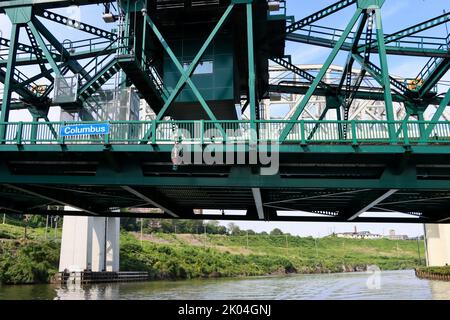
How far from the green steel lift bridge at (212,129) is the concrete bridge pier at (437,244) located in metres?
37.5

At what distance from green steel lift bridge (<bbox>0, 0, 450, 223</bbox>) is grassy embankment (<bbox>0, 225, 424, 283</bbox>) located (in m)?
25.5

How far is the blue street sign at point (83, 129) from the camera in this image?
20.8 metres

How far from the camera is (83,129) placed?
68.9 ft

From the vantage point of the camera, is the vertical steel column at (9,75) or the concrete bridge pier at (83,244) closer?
the vertical steel column at (9,75)

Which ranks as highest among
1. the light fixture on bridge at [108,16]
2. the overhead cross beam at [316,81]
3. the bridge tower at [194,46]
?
the light fixture on bridge at [108,16]

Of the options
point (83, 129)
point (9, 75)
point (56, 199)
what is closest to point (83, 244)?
point (56, 199)

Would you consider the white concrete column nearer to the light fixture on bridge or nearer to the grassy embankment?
the grassy embankment

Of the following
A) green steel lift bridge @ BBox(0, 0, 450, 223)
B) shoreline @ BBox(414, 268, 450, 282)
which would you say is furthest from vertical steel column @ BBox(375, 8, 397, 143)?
shoreline @ BBox(414, 268, 450, 282)

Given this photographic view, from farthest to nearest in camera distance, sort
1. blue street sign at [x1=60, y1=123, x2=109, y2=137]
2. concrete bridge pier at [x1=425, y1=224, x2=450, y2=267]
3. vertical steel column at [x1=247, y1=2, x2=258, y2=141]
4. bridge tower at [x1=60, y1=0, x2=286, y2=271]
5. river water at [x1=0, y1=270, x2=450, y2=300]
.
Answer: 1. concrete bridge pier at [x1=425, y1=224, x2=450, y2=267]
2. river water at [x1=0, y1=270, x2=450, y2=300]
3. bridge tower at [x1=60, y1=0, x2=286, y2=271]
4. vertical steel column at [x1=247, y1=2, x2=258, y2=141]
5. blue street sign at [x1=60, y1=123, x2=109, y2=137]

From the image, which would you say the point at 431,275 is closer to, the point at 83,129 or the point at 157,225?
the point at 83,129

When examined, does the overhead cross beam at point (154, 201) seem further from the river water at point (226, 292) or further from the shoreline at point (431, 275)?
the shoreline at point (431, 275)

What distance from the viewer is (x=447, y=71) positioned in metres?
32.5

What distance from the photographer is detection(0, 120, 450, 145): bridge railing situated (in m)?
19.7

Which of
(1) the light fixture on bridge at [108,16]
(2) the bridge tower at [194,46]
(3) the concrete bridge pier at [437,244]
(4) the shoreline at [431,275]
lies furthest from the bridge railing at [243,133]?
(3) the concrete bridge pier at [437,244]
